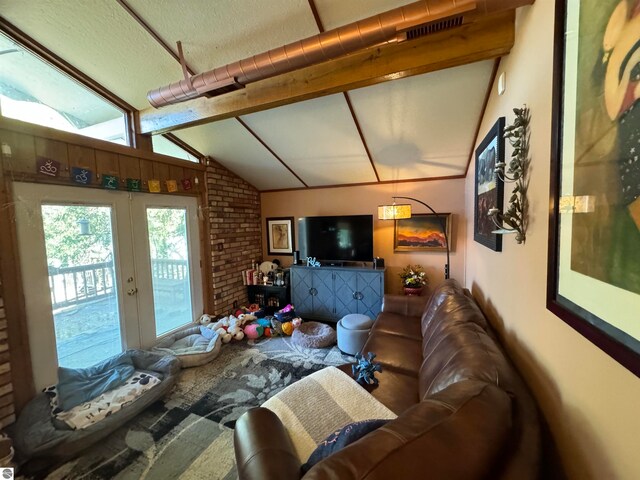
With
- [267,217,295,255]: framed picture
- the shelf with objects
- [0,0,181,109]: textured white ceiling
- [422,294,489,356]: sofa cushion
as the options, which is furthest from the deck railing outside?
[422,294,489,356]: sofa cushion

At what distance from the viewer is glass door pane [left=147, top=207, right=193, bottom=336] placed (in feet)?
10.0

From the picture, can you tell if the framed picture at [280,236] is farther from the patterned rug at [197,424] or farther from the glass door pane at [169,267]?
the patterned rug at [197,424]

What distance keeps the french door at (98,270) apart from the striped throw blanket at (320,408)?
216 centimetres

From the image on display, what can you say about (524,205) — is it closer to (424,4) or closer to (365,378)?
(424,4)

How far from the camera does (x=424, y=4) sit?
1.37 meters

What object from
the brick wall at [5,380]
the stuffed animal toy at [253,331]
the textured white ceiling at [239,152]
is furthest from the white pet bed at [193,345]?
the textured white ceiling at [239,152]

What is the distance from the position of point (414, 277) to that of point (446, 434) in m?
3.08

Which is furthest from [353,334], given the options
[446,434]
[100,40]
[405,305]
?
[100,40]

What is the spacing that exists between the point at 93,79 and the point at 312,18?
2202mm

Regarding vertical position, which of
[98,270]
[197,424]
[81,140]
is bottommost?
[197,424]

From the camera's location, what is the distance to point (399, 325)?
8.50 feet

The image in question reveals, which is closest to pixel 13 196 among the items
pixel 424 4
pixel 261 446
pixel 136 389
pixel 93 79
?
pixel 93 79

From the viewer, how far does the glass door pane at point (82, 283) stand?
2223mm

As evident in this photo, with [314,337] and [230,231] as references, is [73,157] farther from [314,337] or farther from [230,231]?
[314,337]
